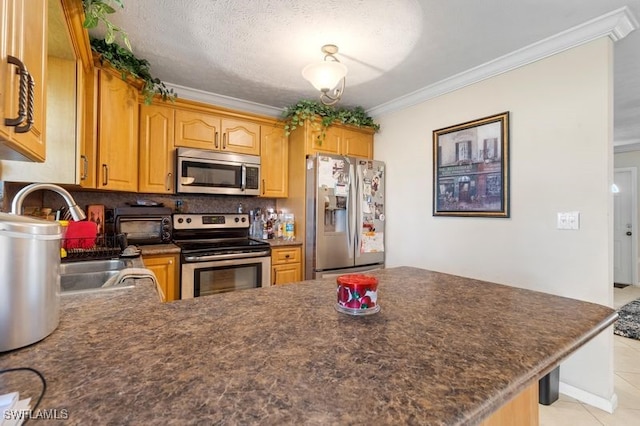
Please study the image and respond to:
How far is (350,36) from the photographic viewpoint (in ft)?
6.54

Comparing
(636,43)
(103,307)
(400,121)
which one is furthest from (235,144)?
(636,43)

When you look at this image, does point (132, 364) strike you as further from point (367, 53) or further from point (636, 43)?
point (636, 43)

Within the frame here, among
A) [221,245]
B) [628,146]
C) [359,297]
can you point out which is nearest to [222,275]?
[221,245]

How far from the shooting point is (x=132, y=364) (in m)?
0.60

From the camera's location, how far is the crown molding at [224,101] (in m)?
2.91

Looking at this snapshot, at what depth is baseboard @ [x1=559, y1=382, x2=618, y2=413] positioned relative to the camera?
1879 mm

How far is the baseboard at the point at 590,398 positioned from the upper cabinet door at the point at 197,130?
11.0 feet

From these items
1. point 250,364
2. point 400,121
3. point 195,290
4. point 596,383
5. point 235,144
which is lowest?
point 596,383

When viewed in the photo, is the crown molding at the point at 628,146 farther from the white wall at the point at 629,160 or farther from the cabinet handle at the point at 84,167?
the cabinet handle at the point at 84,167

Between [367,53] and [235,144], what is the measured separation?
1544 millimetres

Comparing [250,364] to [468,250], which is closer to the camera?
[250,364]

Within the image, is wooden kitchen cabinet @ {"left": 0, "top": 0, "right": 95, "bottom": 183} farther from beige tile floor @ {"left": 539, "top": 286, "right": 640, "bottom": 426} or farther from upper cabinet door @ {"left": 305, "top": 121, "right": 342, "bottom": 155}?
beige tile floor @ {"left": 539, "top": 286, "right": 640, "bottom": 426}

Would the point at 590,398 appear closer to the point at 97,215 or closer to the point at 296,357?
the point at 296,357

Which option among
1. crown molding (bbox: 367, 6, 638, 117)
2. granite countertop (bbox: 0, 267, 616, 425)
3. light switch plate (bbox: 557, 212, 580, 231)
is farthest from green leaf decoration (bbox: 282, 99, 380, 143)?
granite countertop (bbox: 0, 267, 616, 425)
